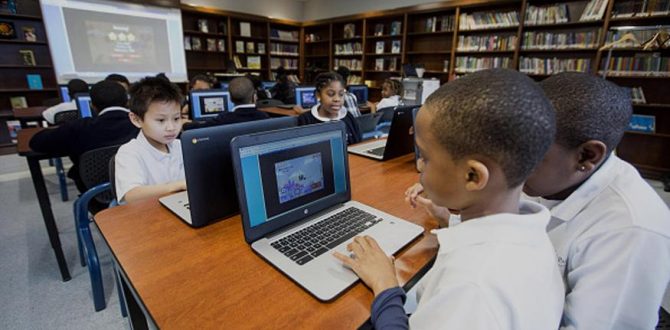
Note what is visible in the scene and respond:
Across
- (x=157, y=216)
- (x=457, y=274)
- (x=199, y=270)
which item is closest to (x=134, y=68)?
(x=157, y=216)

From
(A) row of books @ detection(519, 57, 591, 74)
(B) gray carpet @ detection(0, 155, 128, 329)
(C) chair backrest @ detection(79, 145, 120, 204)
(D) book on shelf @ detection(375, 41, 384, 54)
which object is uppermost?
(D) book on shelf @ detection(375, 41, 384, 54)

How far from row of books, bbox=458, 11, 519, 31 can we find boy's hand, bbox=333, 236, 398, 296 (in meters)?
5.13

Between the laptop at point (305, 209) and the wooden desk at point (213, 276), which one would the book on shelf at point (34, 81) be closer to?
the wooden desk at point (213, 276)

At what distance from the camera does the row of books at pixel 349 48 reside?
685 cm

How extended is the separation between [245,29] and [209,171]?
675 centimetres

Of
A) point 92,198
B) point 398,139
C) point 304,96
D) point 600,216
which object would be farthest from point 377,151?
point 304,96

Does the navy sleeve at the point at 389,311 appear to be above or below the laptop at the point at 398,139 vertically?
below

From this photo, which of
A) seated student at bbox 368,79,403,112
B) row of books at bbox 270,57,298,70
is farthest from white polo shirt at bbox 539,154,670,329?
row of books at bbox 270,57,298,70

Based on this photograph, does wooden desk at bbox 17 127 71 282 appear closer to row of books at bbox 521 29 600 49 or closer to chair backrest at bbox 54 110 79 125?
chair backrest at bbox 54 110 79 125

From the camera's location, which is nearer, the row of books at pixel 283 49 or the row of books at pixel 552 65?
the row of books at pixel 552 65

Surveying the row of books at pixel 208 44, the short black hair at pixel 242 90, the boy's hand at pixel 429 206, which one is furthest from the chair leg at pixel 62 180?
the row of books at pixel 208 44

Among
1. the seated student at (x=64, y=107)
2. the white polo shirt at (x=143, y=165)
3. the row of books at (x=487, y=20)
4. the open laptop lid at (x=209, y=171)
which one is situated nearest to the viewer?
the open laptop lid at (x=209, y=171)

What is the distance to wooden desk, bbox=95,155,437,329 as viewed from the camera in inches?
23.4

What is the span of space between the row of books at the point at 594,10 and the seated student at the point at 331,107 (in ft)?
12.4
